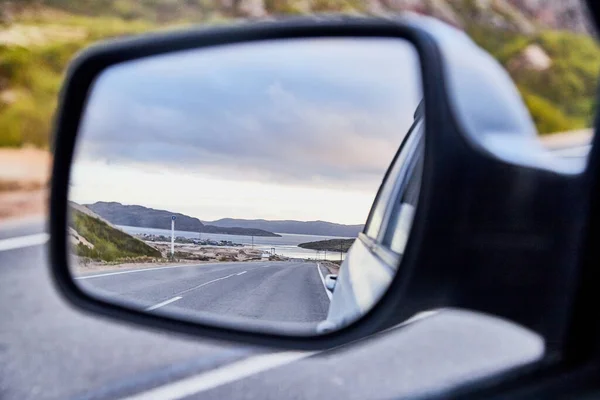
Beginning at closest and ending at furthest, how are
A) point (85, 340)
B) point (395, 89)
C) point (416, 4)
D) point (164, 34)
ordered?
1. point (395, 89)
2. point (164, 34)
3. point (85, 340)
4. point (416, 4)

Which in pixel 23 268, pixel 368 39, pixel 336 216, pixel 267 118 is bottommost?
pixel 23 268

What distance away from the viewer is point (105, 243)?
184cm

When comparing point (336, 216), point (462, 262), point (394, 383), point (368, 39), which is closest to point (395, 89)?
point (368, 39)

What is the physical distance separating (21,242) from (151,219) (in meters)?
4.82

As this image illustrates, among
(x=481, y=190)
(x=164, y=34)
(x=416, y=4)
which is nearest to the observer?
(x=481, y=190)

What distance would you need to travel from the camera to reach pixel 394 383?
2.82 meters

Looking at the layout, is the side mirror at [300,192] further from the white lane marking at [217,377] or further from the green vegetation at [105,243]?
the white lane marking at [217,377]

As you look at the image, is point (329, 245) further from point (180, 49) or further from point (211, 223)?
point (180, 49)

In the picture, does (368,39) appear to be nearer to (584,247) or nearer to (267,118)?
(267,118)

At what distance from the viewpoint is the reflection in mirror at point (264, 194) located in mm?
1436

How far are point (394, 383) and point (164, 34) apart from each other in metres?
1.86

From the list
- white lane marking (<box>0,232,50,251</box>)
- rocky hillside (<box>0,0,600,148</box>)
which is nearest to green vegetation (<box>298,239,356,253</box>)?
white lane marking (<box>0,232,50,251</box>)

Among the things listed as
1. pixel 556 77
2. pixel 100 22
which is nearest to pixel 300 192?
pixel 556 77

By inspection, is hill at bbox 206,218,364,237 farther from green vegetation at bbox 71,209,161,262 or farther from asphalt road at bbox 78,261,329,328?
green vegetation at bbox 71,209,161,262
